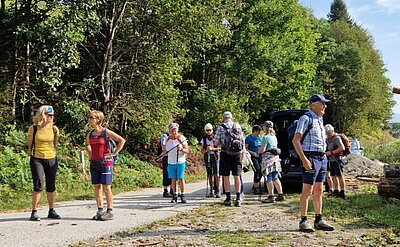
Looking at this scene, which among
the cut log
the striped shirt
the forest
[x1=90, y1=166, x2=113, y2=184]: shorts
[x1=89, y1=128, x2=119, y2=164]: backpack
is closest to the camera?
the striped shirt

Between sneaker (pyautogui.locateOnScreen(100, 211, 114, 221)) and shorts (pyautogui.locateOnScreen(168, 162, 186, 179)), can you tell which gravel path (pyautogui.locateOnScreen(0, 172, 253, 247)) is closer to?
sneaker (pyautogui.locateOnScreen(100, 211, 114, 221))

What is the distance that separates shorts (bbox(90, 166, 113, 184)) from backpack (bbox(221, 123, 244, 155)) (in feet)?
9.52

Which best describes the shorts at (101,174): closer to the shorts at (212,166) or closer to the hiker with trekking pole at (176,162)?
the hiker with trekking pole at (176,162)

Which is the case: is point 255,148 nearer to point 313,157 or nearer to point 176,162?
point 176,162

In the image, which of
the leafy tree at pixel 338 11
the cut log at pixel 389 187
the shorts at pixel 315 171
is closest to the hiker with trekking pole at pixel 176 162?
the shorts at pixel 315 171

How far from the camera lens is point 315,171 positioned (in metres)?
7.40

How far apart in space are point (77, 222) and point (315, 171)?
426cm

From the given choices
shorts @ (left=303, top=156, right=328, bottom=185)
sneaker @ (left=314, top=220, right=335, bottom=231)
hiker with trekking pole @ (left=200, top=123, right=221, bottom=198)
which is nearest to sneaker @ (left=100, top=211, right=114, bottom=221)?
shorts @ (left=303, top=156, right=328, bottom=185)

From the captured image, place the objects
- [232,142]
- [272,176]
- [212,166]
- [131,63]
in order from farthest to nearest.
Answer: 1. [131,63]
2. [212,166]
3. [272,176]
4. [232,142]

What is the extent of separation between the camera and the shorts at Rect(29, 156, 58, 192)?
323 inches

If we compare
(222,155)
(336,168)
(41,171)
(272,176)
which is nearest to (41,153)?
(41,171)

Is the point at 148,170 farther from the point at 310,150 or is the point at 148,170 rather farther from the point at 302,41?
the point at 302,41

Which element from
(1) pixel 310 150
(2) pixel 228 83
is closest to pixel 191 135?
(2) pixel 228 83

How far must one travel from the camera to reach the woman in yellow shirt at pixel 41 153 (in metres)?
8.23
